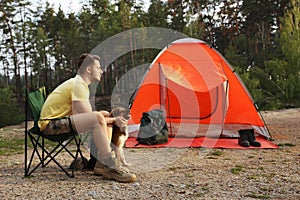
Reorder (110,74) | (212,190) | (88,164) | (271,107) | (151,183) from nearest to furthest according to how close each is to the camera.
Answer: (212,190) < (151,183) < (88,164) < (271,107) < (110,74)

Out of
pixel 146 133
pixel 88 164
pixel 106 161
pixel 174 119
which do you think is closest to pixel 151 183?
pixel 106 161

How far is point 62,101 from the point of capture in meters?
3.10

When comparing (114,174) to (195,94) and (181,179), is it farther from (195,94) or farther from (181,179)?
(195,94)

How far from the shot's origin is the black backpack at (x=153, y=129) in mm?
4957

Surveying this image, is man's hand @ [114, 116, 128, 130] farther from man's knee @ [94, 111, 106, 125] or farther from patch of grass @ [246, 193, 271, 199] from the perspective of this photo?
patch of grass @ [246, 193, 271, 199]

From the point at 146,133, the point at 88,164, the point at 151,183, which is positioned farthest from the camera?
the point at 146,133

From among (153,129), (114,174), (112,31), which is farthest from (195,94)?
(112,31)

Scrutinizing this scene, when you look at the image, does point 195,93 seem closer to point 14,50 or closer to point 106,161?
point 106,161

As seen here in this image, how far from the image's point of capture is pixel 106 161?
2.99 meters

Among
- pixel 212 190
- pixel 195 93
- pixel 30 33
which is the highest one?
pixel 30 33

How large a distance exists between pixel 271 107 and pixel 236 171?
8.25 meters

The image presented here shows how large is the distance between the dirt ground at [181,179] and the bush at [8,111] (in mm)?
7970

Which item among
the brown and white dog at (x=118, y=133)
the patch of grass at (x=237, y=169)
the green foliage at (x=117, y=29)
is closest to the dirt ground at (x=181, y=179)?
the patch of grass at (x=237, y=169)

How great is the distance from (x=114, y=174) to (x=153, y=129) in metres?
2.04
